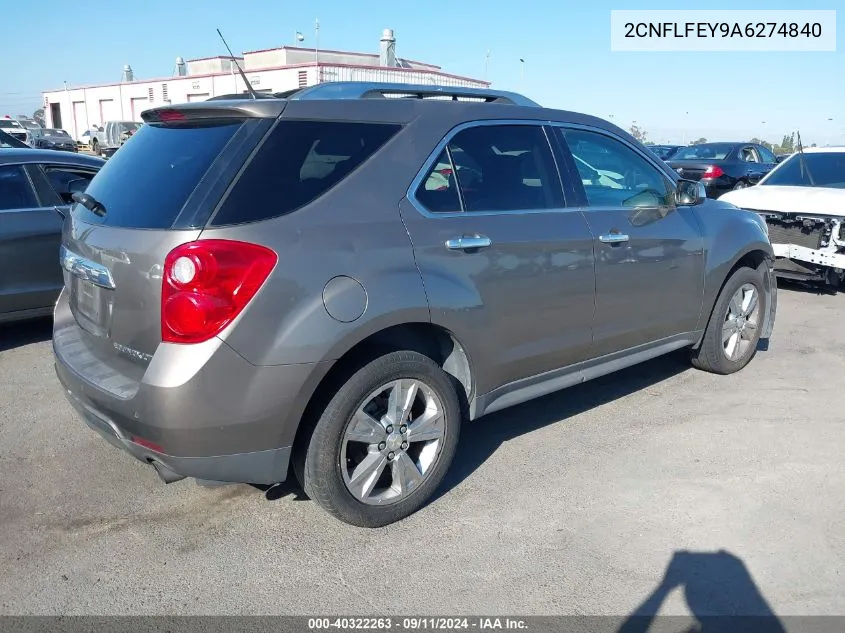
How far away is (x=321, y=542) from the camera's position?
10.4ft

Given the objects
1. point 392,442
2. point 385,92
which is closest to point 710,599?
point 392,442

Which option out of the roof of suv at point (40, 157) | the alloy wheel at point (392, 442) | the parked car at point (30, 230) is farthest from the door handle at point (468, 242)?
the roof of suv at point (40, 157)

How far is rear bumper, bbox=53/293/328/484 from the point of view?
2672 mm

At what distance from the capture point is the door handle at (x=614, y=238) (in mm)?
3999

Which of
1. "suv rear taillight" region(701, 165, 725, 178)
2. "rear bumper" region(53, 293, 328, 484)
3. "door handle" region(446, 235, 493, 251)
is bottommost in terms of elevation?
"rear bumper" region(53, 293, 328, 484)

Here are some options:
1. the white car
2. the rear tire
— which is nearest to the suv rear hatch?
the rear tire

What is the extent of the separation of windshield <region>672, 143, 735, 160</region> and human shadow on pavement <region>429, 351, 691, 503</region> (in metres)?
11.2

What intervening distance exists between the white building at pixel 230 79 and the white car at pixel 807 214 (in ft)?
51.0

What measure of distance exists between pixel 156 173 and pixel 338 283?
3.12 feet

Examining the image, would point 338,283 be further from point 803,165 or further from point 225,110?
point 803,165

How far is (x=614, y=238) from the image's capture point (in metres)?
4.05

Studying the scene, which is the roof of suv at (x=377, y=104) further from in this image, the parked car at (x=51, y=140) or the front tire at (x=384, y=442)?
the parked car at (x=51, y=140)

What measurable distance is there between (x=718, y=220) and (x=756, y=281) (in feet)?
2.34

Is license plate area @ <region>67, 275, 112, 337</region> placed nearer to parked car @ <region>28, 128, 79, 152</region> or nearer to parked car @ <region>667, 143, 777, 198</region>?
parked car @ <region>667, 143, 777, 198</region>
